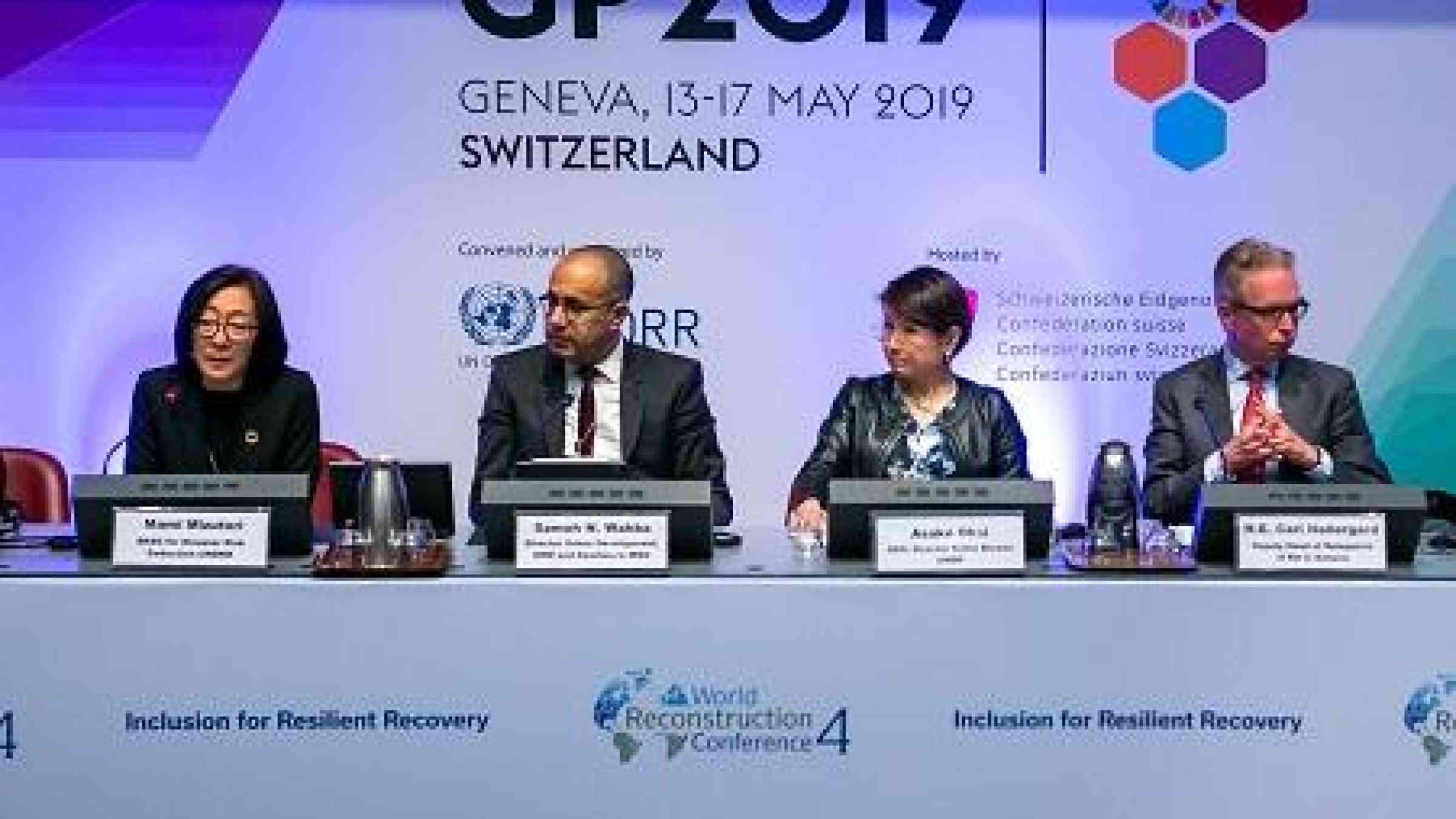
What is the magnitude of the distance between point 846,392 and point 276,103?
192cm

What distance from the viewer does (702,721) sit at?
2.05m

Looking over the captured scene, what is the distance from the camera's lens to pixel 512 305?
456 centimetres

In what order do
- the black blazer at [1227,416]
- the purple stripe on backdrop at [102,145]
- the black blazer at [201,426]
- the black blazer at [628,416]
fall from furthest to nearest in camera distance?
1. the purple stripe on backdrop at [102,145]
2. the black blazer at [1227,416]
3. the black blazer at [628,416]
4. the black blazer at [201,426]

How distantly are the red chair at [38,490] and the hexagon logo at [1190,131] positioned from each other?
3.10 meters

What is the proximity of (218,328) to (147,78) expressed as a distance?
1375 millimetres

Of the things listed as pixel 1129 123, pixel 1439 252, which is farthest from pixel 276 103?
pixel 1439 252

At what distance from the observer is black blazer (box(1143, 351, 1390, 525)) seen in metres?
3.71

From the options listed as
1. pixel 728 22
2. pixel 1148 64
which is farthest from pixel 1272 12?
pixel 728 22

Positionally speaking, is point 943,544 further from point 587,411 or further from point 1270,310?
point 1270,310

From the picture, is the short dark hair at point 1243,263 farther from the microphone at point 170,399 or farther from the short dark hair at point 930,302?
the microphone at point 170,399

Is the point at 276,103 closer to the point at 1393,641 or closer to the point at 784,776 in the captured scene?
the point at 784,776

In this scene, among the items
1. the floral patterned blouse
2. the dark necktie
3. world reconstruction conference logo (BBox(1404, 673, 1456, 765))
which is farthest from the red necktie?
world reconstruction conference logo (BBox(1404, 673, 1456, 765))

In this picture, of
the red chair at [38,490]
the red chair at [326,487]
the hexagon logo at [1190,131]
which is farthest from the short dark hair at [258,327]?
the hexagon logo at [1190,131]

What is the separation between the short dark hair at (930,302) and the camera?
354cm
